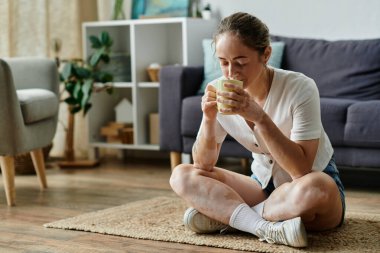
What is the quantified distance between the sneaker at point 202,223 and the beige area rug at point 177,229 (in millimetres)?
25

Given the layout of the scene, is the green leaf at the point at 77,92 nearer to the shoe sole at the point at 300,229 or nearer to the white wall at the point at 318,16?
the white wall at the point at 318,16

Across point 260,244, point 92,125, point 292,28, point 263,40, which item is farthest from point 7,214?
point 292,28

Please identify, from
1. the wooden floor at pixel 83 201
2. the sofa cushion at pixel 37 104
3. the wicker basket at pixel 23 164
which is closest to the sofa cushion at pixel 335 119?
the wooden floor at pixel 83 201

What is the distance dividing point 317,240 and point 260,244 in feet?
0.63

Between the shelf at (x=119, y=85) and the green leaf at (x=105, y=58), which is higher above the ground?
the green leaf at (x=105, y=58)

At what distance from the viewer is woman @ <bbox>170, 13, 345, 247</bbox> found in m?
2.14

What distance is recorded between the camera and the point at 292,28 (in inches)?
172

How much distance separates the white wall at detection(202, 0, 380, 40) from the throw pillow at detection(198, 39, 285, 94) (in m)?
0.32

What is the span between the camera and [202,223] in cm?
242

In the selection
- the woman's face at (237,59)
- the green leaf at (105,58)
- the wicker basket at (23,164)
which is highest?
the woman's face at (237,59)

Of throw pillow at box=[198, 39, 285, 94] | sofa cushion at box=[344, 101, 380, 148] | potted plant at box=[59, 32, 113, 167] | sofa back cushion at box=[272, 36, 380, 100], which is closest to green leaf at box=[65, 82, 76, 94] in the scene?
potted plant at box=[59, 32, 113, 167]

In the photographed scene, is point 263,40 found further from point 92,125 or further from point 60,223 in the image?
point 92,125

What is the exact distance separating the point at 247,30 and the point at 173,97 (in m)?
1.88

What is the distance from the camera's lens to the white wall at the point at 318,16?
4.12 meters
